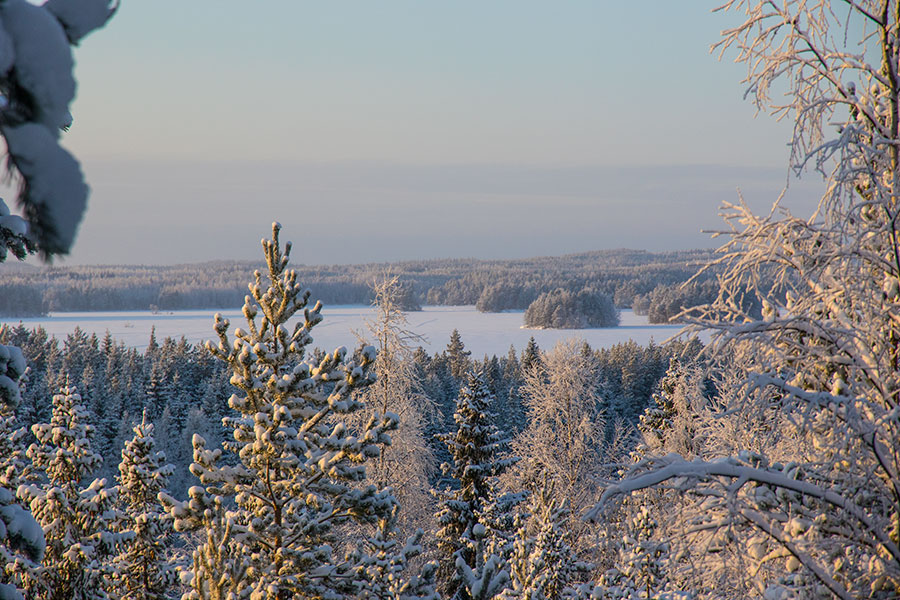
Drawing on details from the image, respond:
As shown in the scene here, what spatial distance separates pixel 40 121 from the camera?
1669 mm

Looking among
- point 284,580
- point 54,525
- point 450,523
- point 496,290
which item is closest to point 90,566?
point 54,525

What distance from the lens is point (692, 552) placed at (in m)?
6.15

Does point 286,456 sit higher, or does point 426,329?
point 286,456

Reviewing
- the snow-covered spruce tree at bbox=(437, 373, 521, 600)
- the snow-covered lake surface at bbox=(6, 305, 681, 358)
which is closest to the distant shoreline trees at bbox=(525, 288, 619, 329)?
the snow-covered lake surface at bbox=(6, 305, 681, 358)

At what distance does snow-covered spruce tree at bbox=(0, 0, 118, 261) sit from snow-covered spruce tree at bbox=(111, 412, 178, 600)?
17.2 metres

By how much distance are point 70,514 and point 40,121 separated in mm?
16408

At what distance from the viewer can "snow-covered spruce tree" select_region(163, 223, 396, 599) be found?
982 centimetres

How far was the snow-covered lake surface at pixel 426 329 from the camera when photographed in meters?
95.5

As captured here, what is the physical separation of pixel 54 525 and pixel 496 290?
151 m

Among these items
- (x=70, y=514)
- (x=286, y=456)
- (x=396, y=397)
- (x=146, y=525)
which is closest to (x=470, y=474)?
(x=396, y=397)

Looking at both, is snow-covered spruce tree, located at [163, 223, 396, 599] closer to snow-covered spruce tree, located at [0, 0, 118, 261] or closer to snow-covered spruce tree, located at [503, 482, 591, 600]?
snow-covered spruce tree, located at [503, 482, 591, 600]

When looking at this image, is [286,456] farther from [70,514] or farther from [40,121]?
[40,121]

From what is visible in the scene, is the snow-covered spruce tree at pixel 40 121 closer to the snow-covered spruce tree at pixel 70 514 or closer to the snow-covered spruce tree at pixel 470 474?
the snow-covered spruce tree at pixel 70 514

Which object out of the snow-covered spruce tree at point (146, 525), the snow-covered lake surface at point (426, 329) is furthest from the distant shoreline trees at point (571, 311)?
the snow-covered spruce tree at point (146, 525)
